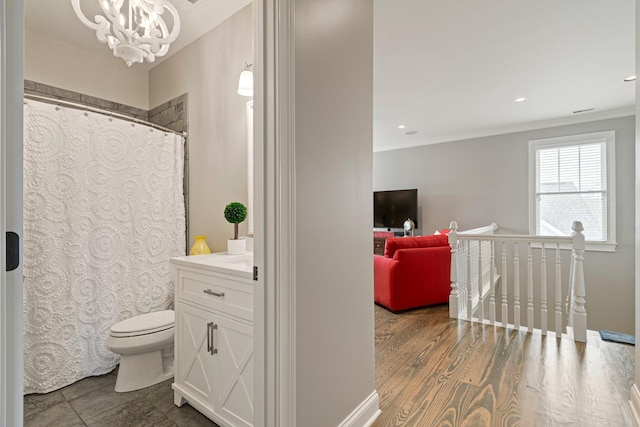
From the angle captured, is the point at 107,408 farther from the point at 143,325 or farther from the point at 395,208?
the point at 395,208

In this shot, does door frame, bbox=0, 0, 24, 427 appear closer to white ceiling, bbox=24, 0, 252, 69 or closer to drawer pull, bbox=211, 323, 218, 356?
drawer pull, bbox=211, 323, 218, 356

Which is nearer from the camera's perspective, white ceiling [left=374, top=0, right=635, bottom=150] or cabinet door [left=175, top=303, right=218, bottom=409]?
cabinet door [left=175, top=303, right=218, bottom=409]

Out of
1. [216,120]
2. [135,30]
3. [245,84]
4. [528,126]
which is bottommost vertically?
[216,120]

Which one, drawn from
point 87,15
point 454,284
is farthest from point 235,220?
point 454,284

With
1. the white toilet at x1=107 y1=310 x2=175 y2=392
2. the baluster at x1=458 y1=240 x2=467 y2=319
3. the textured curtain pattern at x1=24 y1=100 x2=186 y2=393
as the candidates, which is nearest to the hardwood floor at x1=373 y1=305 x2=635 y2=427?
the baluster at x1=458 y1=240 x2=467 y2=319

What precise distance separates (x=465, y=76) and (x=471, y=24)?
0.95 meters

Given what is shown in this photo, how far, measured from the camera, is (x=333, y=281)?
1.32 metres

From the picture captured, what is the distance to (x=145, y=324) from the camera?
6.47 ft

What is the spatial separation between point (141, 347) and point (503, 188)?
5.54 m

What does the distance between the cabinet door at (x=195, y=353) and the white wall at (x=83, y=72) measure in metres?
2.23

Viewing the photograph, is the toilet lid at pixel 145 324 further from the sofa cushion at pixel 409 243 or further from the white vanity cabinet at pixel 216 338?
the sofa cushion at pixel 409 243

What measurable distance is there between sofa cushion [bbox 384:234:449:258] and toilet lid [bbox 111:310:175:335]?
224 cm

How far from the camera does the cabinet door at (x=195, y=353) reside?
1.54 metres

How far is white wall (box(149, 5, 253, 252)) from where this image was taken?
2.16 meters
